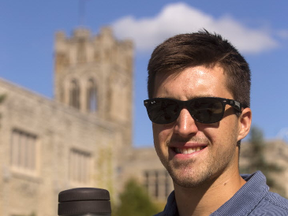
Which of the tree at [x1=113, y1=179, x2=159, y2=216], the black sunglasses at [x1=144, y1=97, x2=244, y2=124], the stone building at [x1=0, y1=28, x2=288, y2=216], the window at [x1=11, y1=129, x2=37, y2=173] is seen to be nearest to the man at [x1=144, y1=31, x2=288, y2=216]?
the black sunglasses at [x1=144, y1=97, x2=244, y2=124]

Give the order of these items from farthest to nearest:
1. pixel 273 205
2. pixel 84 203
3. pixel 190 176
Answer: pixel 190 176, pixel 273 205, pixel 84 203

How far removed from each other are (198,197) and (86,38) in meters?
62.2

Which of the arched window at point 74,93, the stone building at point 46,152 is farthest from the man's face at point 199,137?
the arched window at point 74,93

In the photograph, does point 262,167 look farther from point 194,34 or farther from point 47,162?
point 194,34

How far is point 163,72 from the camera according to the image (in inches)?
86.0

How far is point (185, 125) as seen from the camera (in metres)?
2.09

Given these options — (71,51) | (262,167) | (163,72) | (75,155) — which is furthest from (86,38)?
(163,72)

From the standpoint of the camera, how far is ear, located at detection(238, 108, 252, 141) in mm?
2197

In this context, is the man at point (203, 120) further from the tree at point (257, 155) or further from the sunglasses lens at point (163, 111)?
the tree at point (257, 155)

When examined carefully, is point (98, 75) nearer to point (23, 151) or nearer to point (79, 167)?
point (79, 167)

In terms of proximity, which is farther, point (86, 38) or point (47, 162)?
point (86, 38)

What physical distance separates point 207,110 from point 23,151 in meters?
22.6

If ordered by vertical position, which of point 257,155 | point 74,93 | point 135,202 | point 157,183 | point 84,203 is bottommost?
point 84,203

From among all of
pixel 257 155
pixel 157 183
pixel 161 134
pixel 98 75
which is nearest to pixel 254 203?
pixel 161 134
